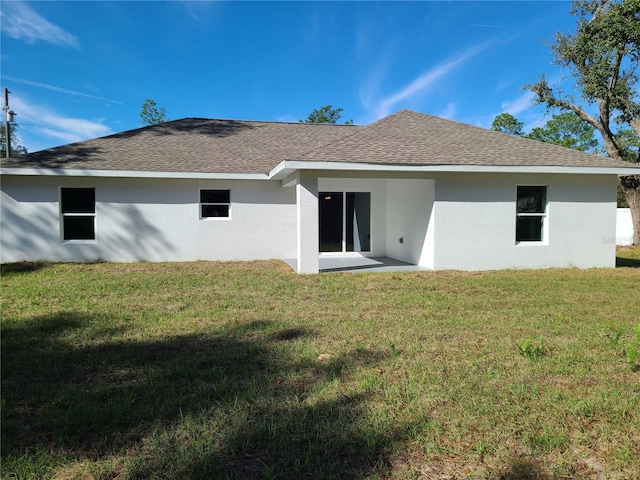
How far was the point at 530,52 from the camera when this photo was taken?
63.6 ft

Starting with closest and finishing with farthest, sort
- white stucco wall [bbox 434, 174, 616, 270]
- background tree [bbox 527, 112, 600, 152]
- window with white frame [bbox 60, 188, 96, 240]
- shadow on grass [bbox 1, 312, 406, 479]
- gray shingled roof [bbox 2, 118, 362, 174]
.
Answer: shadow on grass [bbox 1, 312, 406, 479] → white stucco wall [bbox 434, 174, 616, 270] → gray shingled roof [bbox 2, 118, 362, 174] → window with white frame [bbox 60, 188, 96, 240] → background tree [bbox 527, 112, 600, 152]

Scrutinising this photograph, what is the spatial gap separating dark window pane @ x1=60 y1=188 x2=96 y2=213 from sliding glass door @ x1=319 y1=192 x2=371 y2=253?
7170 mm

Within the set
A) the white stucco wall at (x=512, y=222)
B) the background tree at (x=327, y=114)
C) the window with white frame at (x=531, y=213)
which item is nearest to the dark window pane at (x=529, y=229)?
the window with white frame at (x=531, y=213)

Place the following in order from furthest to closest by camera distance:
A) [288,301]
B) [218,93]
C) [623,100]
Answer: [218,93], [623,100], [288,301]

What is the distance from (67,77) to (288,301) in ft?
65.7

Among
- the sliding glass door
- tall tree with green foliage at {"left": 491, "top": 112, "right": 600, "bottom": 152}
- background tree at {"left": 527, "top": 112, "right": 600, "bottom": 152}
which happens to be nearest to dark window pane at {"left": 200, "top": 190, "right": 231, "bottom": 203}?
the sliding glass door

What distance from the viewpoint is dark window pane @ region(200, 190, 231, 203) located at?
12375 mm

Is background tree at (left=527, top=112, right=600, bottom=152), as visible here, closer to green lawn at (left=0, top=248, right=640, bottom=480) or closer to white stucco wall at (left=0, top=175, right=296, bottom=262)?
white stucco wall at (left=0, top=175, right=296, bottom=262)

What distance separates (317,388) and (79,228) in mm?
11121

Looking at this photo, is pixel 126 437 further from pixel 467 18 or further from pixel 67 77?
pixel 67 77

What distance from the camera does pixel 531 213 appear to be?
11.1 metres

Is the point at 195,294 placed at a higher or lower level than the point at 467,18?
lower

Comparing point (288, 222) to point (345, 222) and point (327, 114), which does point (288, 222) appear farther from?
point (327, 114)

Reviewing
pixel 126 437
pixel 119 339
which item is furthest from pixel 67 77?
pixel 126 437
